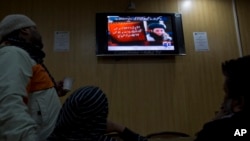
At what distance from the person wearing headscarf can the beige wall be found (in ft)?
6.37

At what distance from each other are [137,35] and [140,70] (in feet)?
1.33

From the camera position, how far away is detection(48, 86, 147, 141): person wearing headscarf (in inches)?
43.6

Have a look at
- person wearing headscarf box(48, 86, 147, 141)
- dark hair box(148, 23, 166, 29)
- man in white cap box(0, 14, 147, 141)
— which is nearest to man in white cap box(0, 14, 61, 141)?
man in white cap box(0, 14, 147, 141)

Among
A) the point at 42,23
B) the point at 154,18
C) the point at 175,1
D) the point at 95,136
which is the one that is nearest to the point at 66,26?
the point at 42,23

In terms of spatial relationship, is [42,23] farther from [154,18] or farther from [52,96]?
[52,96]

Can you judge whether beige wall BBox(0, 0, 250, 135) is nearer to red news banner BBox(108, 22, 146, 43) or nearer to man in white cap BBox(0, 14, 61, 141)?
red news banner BBox(108, 22, 146, 43)

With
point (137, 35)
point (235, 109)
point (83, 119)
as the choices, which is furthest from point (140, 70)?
point (235, 109)

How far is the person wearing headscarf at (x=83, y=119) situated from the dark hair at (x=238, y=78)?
0.51 m

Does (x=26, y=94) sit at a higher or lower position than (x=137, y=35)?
lower

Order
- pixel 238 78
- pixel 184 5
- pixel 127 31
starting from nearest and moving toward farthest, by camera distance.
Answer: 1. pixel 238 78
2. pixel 127 31
3. pixel 184 5

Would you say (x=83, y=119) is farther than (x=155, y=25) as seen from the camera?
No

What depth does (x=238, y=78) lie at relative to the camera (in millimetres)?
920

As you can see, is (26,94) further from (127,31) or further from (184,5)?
(184,5)

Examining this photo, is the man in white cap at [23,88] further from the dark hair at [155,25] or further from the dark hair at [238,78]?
the dark hair at [155,25]
